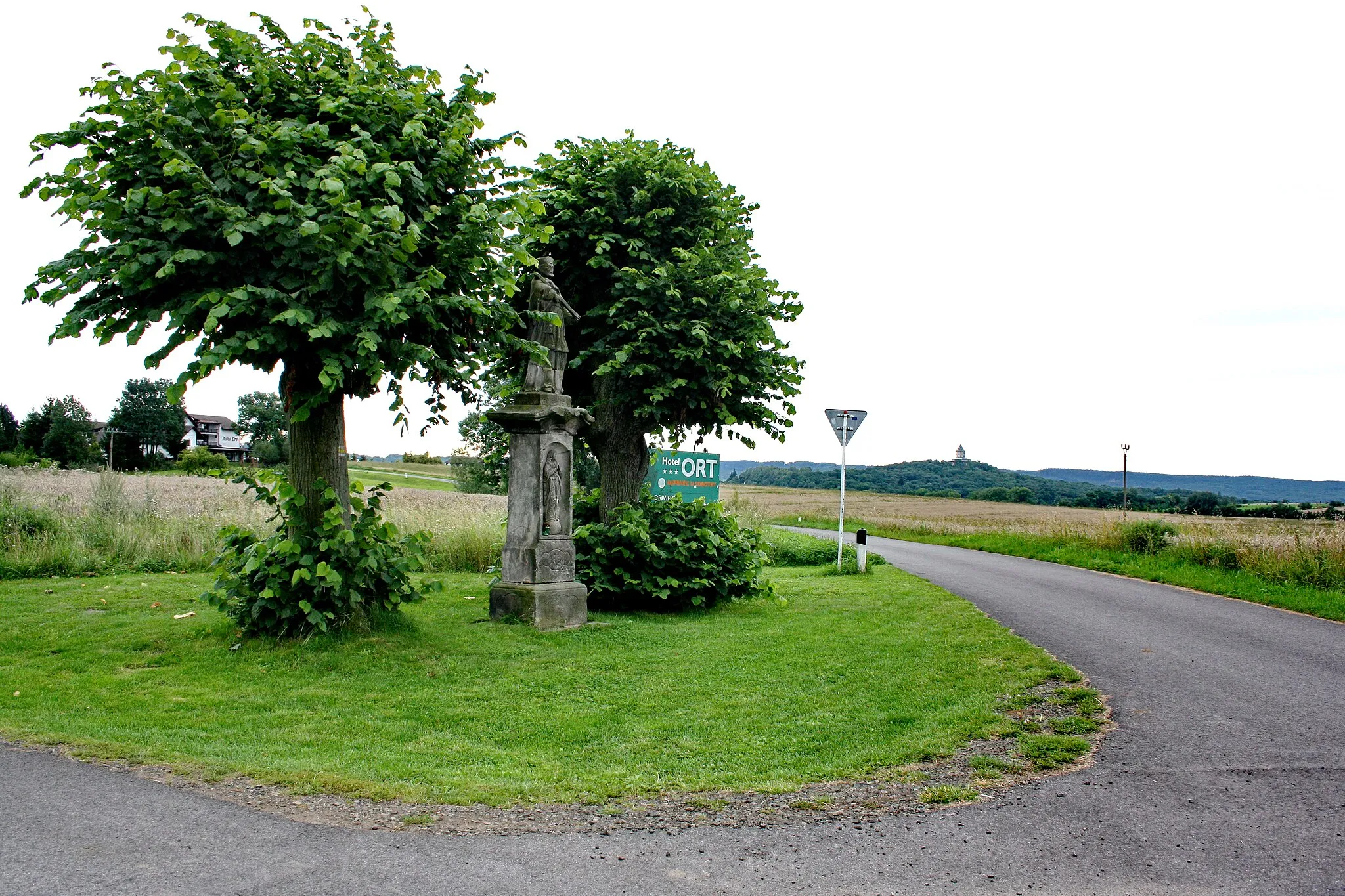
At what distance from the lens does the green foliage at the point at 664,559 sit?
37.1 ft

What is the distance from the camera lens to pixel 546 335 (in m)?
10.5

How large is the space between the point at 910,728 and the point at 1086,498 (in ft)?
195

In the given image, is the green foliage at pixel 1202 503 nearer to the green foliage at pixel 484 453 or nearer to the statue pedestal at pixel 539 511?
the green foliage at pixel 484 453

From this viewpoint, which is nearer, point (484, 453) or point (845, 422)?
point (845, 422)

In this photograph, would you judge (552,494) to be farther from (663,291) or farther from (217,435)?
(217,435)

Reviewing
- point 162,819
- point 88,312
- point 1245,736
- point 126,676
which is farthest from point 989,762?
point 88,312

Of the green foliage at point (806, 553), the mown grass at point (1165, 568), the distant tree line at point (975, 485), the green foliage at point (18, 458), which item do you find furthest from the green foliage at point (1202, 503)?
the green foliage at point (18, 458)

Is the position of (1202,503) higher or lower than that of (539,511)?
lower

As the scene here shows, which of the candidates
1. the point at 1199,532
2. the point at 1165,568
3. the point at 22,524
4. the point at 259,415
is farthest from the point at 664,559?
the point at 259,415

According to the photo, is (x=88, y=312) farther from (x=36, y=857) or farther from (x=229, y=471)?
(x=36, y=857)

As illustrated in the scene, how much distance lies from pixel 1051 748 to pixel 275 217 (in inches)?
275

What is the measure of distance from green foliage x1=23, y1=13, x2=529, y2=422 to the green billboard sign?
1114cm

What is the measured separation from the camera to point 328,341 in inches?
290

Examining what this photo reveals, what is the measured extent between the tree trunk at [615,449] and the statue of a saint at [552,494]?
6.64 ft
